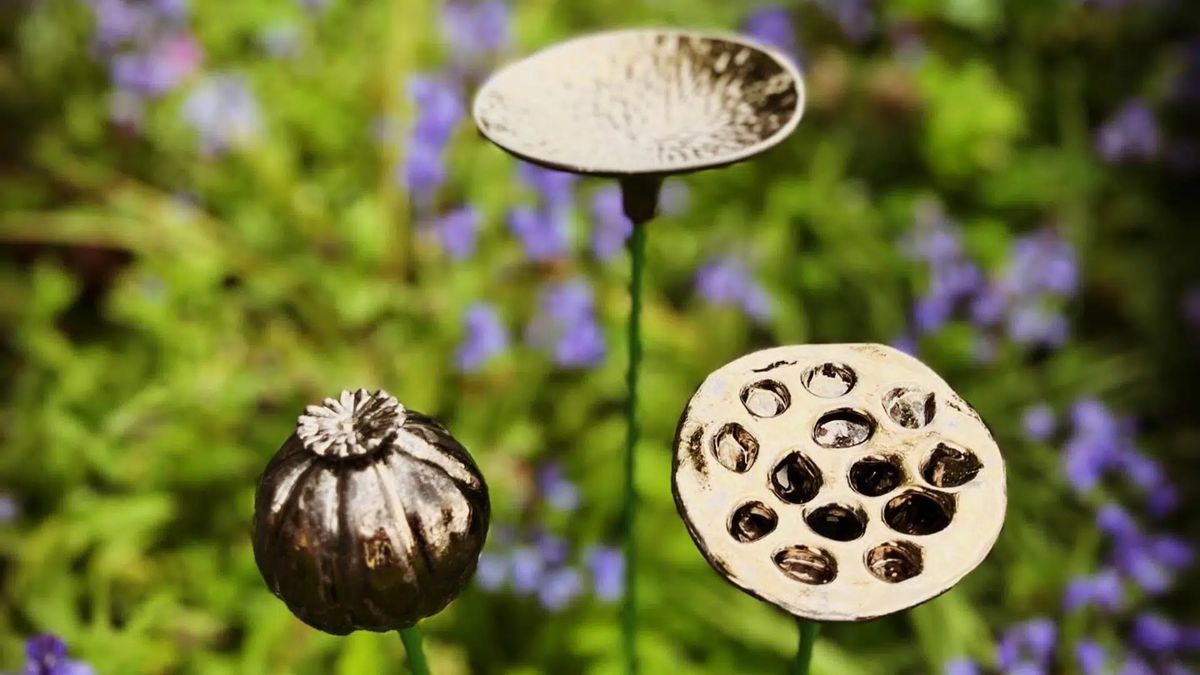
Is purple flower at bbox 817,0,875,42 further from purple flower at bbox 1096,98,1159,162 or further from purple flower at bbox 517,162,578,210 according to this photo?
purple flower at bbox 517,162,578,210

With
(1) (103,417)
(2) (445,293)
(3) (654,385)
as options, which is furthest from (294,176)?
(3) (654,385)

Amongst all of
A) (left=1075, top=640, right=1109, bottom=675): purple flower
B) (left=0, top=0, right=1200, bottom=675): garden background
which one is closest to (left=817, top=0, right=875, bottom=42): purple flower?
(left=0, top=0, right=1200, bottom=675): garden background

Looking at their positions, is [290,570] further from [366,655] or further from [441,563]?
[366,655]

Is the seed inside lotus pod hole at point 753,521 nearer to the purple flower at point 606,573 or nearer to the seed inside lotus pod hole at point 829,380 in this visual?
the seed inside lotus pod hole at point 829,380

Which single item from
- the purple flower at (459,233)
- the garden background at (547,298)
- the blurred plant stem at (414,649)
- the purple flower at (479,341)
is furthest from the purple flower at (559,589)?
the blurred plant stem at (414,649)

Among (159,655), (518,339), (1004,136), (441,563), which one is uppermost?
(1004,136)

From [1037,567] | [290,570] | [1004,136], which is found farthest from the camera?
[1004,136]
